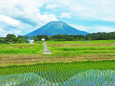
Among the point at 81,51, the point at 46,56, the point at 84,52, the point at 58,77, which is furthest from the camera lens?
the point at 81,51

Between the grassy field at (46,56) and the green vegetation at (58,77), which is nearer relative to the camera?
the green vegetation at (58,77)

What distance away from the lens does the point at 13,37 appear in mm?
60062

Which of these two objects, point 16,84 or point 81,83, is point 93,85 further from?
point 16,84

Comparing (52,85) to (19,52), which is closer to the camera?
(52,85)

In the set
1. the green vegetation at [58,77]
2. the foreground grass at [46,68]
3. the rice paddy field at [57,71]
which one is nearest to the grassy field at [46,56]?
the rice paddy field at [57,71]

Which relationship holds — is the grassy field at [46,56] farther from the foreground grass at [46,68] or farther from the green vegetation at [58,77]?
the green vegetation at [58,77]

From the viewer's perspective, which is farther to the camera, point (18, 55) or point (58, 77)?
point (18, 55)

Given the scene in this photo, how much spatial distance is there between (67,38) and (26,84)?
8274 centimetres

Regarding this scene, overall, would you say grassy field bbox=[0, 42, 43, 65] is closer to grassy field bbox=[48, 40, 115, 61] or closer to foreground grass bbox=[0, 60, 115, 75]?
foreground grass bbox=[0, 60, 115, 75]

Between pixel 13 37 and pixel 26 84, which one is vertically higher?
pixel 13 37

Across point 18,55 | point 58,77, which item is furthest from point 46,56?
point 58,77

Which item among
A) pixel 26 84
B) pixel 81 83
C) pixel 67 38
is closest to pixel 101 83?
pixel 81 83

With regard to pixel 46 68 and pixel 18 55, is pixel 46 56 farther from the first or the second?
pixel 46 68

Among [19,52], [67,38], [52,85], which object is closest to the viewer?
[52,85]
